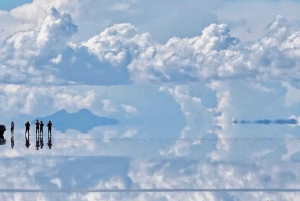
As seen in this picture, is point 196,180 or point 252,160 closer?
point 196,180

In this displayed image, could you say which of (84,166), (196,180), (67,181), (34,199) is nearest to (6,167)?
(84,166)

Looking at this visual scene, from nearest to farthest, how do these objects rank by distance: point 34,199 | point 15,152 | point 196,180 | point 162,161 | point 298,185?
point 34,199, point 298,185, point 196,180, point 162,161, point 15,152

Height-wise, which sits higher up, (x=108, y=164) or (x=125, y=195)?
(x=108, y=164)

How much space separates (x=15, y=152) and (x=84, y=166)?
55.1 feet

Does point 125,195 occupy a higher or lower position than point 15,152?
lower

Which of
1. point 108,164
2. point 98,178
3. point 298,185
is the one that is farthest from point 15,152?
point 298,185

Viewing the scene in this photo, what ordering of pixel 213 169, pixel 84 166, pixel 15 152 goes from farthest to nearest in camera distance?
pixel 15 152, pixel 84 166, pixel 213 169

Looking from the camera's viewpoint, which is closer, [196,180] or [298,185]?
[298,185]

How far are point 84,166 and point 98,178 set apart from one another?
9.82m

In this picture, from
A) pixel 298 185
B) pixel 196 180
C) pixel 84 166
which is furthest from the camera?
pixel 84 166

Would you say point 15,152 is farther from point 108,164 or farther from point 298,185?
point 298,185

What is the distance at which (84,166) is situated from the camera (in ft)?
217

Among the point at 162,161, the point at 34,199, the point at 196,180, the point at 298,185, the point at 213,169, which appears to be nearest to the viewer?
the point at 34,199

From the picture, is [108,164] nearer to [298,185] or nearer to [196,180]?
[196,180]
